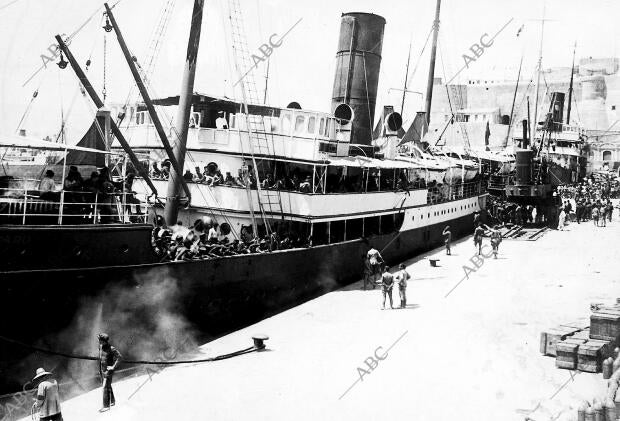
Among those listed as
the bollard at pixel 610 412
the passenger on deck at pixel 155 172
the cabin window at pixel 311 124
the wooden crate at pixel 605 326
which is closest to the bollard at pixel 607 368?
the wooden crate at pixel 605 326

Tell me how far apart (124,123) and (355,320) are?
1016cm

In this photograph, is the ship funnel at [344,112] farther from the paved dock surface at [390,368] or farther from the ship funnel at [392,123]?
the paved dock surface at [390,368]

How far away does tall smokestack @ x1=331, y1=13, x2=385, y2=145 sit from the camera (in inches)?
818

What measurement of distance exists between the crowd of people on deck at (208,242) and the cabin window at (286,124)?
3276mm

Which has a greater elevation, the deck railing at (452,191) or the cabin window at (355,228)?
the deck railing at (452,191)

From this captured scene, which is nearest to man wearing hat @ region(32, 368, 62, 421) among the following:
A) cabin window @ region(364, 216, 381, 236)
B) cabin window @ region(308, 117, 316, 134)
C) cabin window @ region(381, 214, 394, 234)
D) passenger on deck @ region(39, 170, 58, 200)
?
passenger on deck @ region(39, 170, 58, 200)

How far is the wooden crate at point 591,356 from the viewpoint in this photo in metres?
8.55

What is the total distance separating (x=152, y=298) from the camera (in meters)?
9.99

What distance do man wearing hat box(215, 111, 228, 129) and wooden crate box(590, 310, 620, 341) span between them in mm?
11074

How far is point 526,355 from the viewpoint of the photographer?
9.55 metres

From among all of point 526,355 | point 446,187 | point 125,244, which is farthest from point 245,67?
point 446,187

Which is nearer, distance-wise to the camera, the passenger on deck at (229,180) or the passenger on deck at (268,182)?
the passenger on deck at (268,182)

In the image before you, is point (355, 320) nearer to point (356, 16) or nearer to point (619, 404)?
point (619, 404)

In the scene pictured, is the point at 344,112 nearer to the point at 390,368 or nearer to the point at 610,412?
the point at 390,368
